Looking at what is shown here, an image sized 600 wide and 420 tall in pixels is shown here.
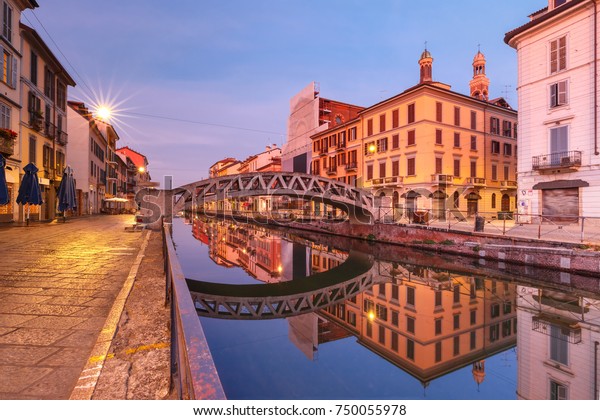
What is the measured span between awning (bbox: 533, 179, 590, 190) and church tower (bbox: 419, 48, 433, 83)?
65.6 feet

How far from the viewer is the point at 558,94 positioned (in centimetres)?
2123

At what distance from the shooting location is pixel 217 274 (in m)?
15.2

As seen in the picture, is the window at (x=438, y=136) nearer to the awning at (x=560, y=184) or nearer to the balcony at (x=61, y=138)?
the awning at (x=560, y=184)

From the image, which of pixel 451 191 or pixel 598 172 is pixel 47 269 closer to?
pixel 598 172

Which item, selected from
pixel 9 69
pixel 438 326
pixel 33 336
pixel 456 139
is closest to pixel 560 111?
pixel 456 139

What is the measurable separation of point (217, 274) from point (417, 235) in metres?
12.9

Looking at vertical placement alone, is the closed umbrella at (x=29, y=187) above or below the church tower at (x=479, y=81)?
below

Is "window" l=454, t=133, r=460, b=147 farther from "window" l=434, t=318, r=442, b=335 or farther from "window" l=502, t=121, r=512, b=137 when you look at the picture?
"window" l=434, t=318, r=442, b=335

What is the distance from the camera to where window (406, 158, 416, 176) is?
1268 inches

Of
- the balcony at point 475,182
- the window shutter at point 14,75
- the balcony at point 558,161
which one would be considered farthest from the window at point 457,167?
the window shutter at point 14,75

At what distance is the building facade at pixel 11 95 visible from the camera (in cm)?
1871

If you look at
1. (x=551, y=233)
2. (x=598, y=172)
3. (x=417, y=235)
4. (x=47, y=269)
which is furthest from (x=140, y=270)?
(x=598, y=172)

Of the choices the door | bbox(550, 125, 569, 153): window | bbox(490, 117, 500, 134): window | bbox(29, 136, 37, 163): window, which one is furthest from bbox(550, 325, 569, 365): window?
bbox(490, 117, 500, 134): window

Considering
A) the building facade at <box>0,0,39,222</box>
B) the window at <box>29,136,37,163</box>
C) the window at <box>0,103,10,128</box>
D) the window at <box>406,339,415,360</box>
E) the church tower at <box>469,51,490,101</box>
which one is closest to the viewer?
the window at <box>406,339,415,360</box>
